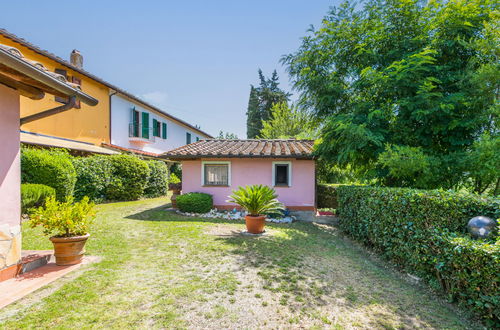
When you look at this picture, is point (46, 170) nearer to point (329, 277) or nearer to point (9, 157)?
point (9, 157)

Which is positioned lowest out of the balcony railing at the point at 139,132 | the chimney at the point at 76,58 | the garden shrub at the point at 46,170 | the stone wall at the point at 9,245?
the stone wall at the point at 9,245

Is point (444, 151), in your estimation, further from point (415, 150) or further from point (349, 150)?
point (349, 150)

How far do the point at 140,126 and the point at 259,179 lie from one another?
42.3ft

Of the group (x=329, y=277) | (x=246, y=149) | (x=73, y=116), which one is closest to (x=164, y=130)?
(x=73, y=116)

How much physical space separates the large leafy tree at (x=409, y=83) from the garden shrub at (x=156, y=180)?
36.7 feet

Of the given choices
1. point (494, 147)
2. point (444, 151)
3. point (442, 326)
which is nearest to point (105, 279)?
point (442, 326)

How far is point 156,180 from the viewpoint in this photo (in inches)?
627

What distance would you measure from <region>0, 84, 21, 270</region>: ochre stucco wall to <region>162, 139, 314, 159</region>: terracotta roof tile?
24.3 ft

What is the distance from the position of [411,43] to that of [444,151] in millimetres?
3682

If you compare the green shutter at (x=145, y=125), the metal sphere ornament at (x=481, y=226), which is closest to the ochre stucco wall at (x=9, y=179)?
the metal sphere ornament at (x=481, y=226)

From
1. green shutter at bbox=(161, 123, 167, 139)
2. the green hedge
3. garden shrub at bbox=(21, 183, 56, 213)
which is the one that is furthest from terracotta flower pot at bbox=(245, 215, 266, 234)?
green shutter at bbox=(161, 123, 167, 139)

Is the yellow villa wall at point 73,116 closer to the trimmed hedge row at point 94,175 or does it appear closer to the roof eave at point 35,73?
the trimmed hedge row at point 94,175

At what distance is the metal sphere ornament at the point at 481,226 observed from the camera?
3.43 meters

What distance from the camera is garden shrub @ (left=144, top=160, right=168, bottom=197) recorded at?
50.2 ft
